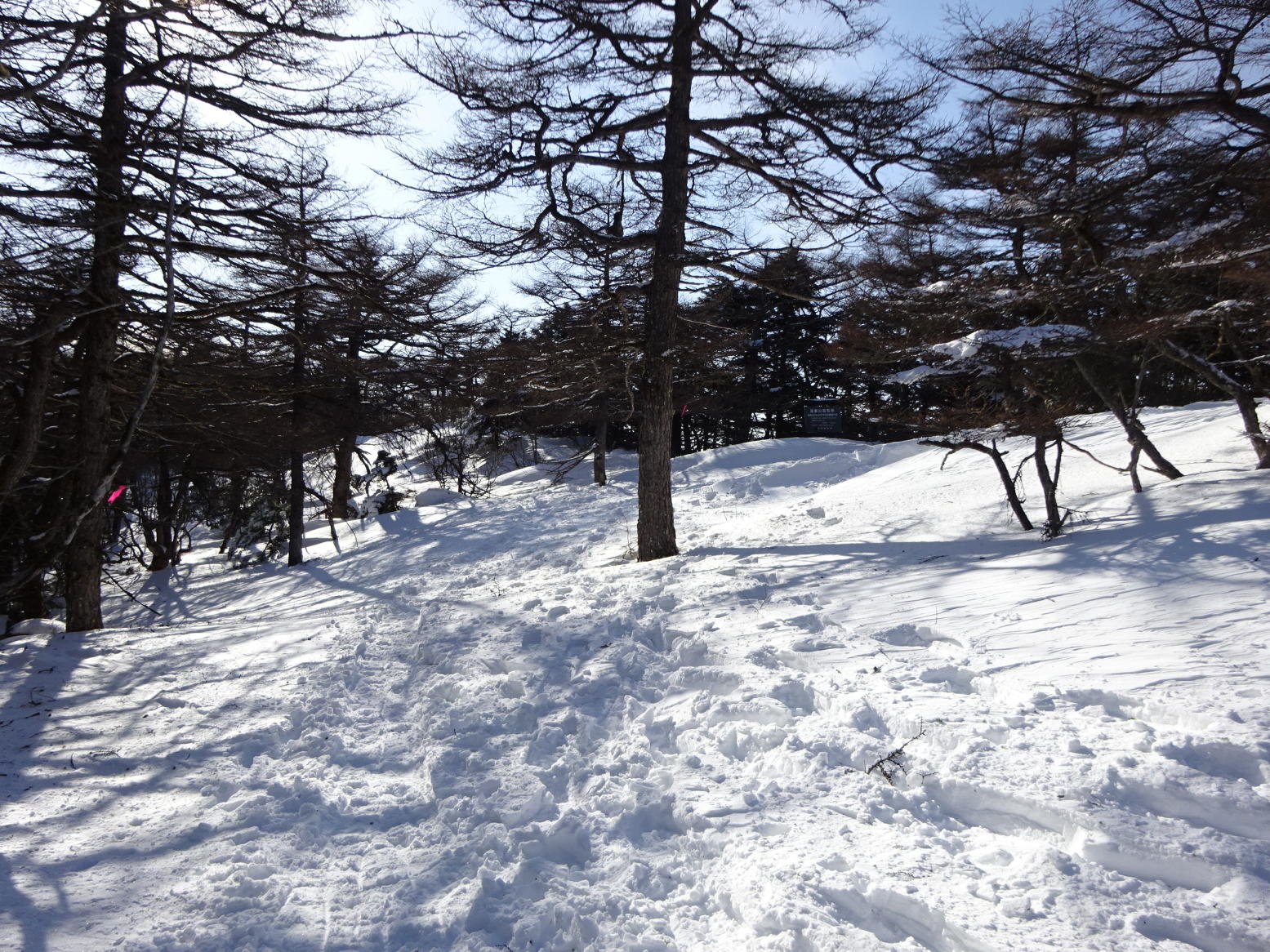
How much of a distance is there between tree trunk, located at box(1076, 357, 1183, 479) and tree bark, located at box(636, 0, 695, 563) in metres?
4.48

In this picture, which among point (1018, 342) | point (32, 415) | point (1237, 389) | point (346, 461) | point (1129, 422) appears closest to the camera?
point (32, 415)

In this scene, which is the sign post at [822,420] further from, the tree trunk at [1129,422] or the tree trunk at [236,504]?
the tree trunk at [236,504]

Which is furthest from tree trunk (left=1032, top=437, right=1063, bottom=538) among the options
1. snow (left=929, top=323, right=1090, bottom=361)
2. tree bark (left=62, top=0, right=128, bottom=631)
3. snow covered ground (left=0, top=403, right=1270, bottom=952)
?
tree bark (left=62, top=0, right=128, bottom=631)

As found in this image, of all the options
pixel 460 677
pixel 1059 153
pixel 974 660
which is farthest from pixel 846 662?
pixel 1059 153

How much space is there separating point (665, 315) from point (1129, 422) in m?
5.39

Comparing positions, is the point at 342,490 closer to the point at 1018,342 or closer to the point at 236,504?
the point at 236,504

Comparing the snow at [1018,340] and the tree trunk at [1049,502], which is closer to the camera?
the snow at [1018,340]

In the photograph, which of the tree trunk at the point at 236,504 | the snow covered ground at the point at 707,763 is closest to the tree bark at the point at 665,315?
the snow covered ground at the point at 707,763

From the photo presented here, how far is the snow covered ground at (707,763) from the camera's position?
247cm

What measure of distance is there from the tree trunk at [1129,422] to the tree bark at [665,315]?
448cm

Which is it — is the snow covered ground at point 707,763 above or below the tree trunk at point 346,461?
below

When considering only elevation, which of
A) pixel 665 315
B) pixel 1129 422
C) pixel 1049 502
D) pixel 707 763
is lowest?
pixel 707 763

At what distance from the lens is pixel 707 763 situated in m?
3.53

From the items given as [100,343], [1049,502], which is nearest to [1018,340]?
[1049,502]
